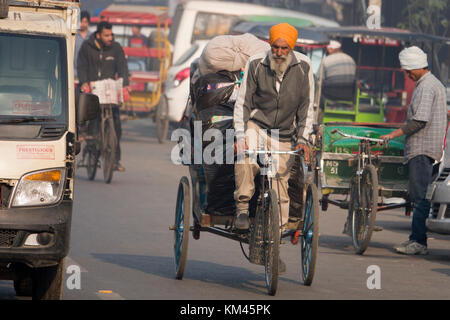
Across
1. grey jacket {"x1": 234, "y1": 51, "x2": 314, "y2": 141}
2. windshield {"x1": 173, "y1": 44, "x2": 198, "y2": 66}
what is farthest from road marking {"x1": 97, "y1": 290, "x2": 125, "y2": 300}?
windshield {"x1": 173, "y1": 44, "x2": 198, "y2": 66}

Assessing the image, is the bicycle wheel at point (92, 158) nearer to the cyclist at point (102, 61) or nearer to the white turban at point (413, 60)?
the cyclist at point (102, 61)

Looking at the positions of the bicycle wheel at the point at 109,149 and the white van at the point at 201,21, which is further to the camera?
the white van at the point at 201,21

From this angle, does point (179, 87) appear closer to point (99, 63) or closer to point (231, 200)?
point (99, 63)

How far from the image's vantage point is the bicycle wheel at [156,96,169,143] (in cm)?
2286

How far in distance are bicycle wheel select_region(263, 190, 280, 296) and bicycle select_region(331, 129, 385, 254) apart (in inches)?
92.4

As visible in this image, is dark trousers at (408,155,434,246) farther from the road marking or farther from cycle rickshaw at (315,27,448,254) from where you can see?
the road marking

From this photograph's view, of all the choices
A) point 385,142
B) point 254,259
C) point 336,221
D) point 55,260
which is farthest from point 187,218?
point 336,221

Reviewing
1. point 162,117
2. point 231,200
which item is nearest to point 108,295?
point 231,200

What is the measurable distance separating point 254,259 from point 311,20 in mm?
19986

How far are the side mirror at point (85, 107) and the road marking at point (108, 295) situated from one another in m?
1.23

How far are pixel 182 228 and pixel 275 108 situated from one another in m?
1.26

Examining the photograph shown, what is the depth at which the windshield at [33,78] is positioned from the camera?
26.0 feet

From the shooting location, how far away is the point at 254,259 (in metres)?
8.51

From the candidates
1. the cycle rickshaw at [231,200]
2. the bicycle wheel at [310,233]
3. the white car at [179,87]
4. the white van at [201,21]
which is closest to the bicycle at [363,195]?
the cycle rickshaw at [231,200]
